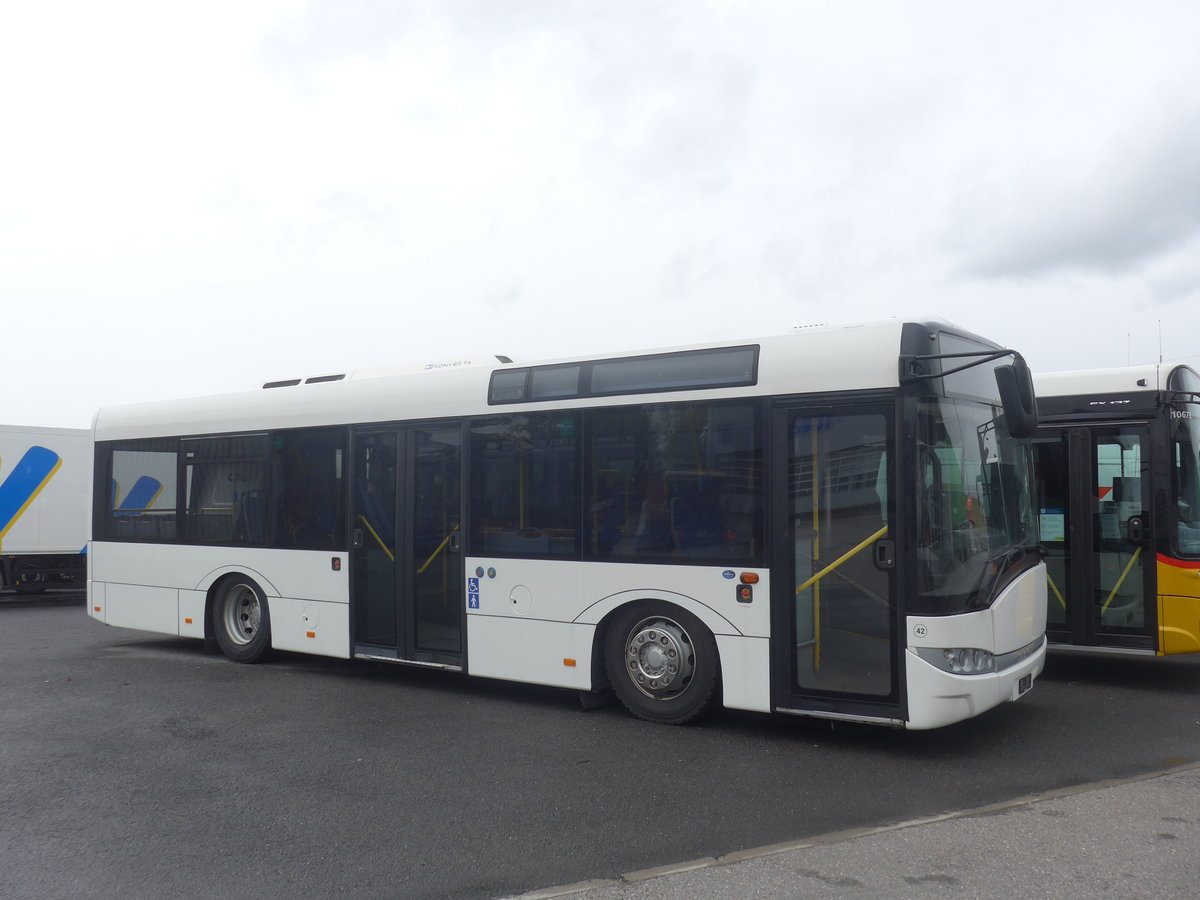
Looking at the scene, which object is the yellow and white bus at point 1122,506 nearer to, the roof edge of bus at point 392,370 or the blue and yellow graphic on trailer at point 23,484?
the roof edge of bus at point 392,370

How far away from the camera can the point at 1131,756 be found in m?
6.55

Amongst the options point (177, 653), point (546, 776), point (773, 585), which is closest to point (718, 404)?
point (773, 585)

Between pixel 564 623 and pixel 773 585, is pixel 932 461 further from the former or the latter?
pixel 564 623

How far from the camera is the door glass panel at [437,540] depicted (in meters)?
8.54

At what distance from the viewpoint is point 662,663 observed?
7.36 metres

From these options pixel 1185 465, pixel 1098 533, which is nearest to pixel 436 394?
pixel 1098 533

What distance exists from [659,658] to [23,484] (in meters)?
A: 13.6

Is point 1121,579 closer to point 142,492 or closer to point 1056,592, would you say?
point 1056,592

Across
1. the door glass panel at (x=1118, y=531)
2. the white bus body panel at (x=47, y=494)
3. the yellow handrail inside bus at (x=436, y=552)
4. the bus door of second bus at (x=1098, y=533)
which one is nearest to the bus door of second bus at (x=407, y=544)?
the yellow handrail inside bus at (x=436, y=552)

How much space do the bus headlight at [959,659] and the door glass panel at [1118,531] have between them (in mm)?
3086

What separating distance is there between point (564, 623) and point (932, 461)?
3.06 meters

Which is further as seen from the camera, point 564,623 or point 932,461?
point 564,623

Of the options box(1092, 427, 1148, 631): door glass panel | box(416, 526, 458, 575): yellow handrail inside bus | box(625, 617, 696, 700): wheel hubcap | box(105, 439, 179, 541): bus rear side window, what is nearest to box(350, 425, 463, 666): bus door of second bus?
box(416, 526, 458, 575): yellow handrail inside bus

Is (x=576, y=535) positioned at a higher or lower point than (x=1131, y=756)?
higher
